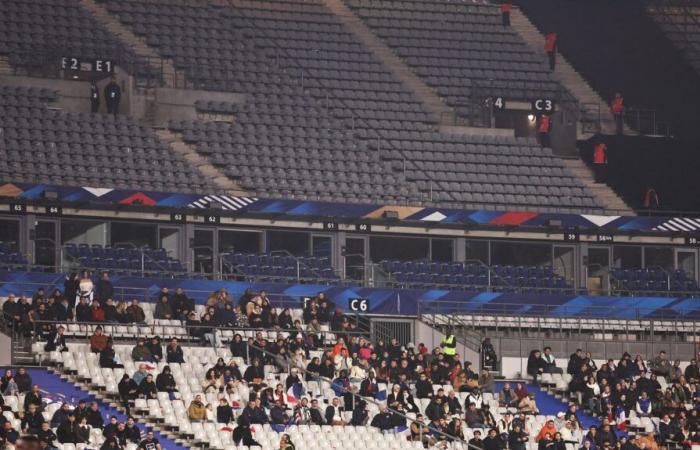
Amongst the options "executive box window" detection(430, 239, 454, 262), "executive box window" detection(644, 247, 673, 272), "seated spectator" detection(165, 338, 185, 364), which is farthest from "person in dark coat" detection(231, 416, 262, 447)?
"executive box window" detection(644, 247, 673, 272)

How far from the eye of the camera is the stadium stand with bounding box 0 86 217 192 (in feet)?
130

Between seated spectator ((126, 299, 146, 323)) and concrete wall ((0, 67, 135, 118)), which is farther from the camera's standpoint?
concrete wall ((0, 67, 135, 118))

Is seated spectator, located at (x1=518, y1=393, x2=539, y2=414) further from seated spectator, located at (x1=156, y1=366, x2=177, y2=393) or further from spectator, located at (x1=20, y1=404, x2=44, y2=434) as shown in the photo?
spectator, located at (x1=20, y1=404, x2=44, y2=434)

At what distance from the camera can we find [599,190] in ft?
149

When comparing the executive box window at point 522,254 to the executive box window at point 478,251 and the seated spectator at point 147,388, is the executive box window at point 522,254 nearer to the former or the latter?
the executive box window at point 478,251

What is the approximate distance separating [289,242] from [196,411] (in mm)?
12384

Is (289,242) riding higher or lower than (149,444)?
higher

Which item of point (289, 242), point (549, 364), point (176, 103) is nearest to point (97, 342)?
point (549, 364)

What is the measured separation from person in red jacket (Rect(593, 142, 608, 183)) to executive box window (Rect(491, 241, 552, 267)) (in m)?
3.08

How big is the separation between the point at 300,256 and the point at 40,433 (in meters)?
15.1

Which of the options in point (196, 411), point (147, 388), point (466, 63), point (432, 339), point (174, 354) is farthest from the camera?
point (466, 63)

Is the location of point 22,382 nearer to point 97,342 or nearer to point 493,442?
point 97,342

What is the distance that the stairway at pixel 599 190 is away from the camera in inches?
1773

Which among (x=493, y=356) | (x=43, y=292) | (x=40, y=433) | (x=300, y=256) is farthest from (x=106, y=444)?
(x=300, y=256)
